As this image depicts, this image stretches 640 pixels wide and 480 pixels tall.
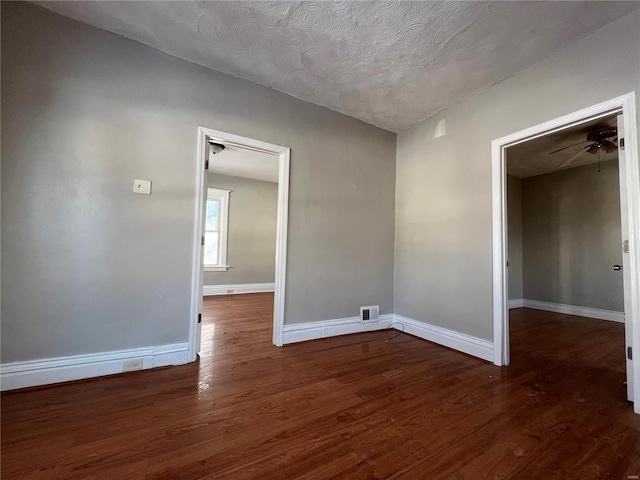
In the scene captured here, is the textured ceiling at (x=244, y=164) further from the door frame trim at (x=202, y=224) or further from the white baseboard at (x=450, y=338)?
the white baseboard at (x=450, y=338)

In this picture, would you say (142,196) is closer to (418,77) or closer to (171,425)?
(171,425)

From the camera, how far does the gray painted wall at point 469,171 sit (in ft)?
5.94

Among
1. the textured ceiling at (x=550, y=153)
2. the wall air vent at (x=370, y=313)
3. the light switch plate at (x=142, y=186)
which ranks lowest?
the wall air vent at (x=370, y=313)

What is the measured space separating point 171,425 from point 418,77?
318 centimetres

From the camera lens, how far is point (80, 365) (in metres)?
Result: 1.85

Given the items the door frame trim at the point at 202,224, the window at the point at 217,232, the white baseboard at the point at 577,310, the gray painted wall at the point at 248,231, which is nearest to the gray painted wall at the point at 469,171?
the door frame trim at the point at 202,224

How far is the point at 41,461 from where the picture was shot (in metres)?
1.13

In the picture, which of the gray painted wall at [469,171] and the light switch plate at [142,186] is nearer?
the gray painted wall at [469,171]

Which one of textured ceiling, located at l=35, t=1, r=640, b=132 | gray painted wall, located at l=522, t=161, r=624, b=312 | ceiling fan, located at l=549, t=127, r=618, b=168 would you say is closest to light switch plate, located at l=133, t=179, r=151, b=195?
textured ceiling, located at l=35, t=1, r=640, b=132

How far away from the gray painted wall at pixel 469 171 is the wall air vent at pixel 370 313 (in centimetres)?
33

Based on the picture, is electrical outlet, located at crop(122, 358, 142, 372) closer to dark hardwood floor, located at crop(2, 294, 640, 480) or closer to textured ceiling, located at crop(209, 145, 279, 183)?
dark hardwood floor, located at crop(2, 294, 640, 480)

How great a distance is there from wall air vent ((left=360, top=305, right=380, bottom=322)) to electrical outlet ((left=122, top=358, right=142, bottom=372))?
2215 mm

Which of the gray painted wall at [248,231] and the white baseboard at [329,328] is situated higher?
the gray painted wall at [248,231]

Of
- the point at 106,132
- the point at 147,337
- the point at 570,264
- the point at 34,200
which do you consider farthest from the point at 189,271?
the point at 570,264
